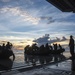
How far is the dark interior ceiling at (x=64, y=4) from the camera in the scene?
1351cm

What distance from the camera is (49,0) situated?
13.2m

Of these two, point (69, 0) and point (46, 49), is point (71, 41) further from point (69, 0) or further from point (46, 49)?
point (46, 49)

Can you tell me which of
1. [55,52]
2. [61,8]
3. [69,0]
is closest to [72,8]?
[61,8]

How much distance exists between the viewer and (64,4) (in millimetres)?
14344

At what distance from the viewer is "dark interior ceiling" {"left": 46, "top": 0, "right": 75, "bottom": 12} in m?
13.5

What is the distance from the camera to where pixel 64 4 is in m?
14.3

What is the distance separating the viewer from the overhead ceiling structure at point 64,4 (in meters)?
13.5

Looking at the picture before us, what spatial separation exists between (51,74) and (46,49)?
1431 inches

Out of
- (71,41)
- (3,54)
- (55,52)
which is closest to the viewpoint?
(71,41)

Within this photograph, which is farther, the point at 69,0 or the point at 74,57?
the point at 74,57

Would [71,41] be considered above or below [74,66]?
above

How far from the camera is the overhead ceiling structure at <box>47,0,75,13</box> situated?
13.5m

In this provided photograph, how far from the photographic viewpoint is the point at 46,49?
50250mm

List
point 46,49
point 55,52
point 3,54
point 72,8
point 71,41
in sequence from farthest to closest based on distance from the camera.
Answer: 1. point 55,52
2. point 46,49
3. point 3,54
4. point 71,41
5. point 72,8
